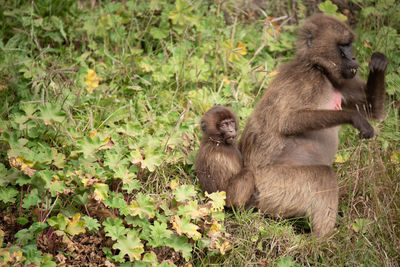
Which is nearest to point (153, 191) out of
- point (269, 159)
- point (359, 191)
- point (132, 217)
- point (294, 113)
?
point (132, 217)

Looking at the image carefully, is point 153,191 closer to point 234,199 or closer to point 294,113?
point 234,199

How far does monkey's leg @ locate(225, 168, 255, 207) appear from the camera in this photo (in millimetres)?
4324

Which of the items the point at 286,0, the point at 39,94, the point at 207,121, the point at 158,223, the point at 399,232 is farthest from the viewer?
the point at 286,0

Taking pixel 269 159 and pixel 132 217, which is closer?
pixel 132 217

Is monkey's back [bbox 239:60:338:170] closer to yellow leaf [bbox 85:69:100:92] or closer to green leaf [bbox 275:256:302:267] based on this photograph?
green leaf [bbox 275:256:302:267]

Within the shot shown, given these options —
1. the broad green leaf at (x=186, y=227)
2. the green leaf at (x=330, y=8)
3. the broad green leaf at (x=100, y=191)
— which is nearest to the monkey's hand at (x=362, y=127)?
the broad green leaf at (x=186, y=227)

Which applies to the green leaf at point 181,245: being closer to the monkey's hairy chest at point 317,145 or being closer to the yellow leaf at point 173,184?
the yellow leaf at point 173,184

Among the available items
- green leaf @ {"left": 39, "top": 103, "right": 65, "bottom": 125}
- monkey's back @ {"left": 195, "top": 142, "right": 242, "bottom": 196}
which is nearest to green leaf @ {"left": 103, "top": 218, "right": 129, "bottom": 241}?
monkey's back @ {"left": 195, "top": 142, "right": 242, "bottom": 196}

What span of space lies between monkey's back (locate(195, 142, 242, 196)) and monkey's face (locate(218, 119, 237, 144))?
0.08 meters

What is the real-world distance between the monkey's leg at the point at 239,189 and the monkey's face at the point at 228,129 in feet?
1.06

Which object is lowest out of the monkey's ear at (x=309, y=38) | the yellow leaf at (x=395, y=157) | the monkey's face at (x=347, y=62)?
the yellow leaf at (x=395, y=157)

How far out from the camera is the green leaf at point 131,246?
3723 mm

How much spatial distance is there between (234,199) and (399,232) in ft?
4.44

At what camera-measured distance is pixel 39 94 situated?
5.19 m
